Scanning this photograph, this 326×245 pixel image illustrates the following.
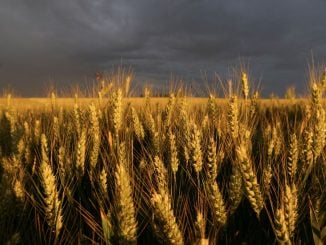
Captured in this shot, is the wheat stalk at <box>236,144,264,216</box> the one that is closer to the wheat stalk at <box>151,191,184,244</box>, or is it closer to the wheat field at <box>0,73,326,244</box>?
the wheat field at <box>0,73,326,244</box>

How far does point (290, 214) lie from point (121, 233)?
2.14 ft

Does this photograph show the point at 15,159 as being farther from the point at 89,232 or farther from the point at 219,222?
the point at 219,222

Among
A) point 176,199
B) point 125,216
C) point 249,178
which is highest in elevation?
point 249,178

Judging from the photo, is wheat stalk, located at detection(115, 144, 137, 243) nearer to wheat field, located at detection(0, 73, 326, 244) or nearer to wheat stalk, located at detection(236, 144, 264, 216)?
wheat field, located at detection(0, 73, 326, 244)

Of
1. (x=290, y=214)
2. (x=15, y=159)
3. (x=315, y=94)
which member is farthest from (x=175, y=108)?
(x=290, y=214)

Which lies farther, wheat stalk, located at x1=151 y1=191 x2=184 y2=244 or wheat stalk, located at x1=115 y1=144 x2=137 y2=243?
wheat stalk, located at x1=115 y1=144 x2=137 y2=243

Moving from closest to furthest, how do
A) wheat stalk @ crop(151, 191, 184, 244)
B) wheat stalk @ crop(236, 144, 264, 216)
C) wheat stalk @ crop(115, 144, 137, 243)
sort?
wheat stalk @ crop(151, 191, 184, 244)
wheat stalk @ crop(115, 144, 137, 243)
wheat stalk @ crop(236, 144, 264, 216)

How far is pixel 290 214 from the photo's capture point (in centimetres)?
148

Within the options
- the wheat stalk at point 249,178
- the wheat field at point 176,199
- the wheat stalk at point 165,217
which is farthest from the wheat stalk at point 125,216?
the wheat stalk at point 249,178

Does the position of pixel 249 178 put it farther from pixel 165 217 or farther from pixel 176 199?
pixel 176 199

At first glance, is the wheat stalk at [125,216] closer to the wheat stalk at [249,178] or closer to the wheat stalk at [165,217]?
the wheat stalk at [165,217]

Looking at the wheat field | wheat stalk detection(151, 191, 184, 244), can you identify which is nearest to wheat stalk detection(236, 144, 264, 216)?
the wheat field

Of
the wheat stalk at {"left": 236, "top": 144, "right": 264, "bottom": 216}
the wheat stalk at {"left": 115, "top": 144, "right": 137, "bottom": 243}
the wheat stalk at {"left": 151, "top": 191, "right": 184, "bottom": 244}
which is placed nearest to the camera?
the wheat stalk at {"left": 151, "top": 191, "right": 184, "bottom": 244}

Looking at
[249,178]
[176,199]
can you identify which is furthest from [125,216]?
[176,199]
